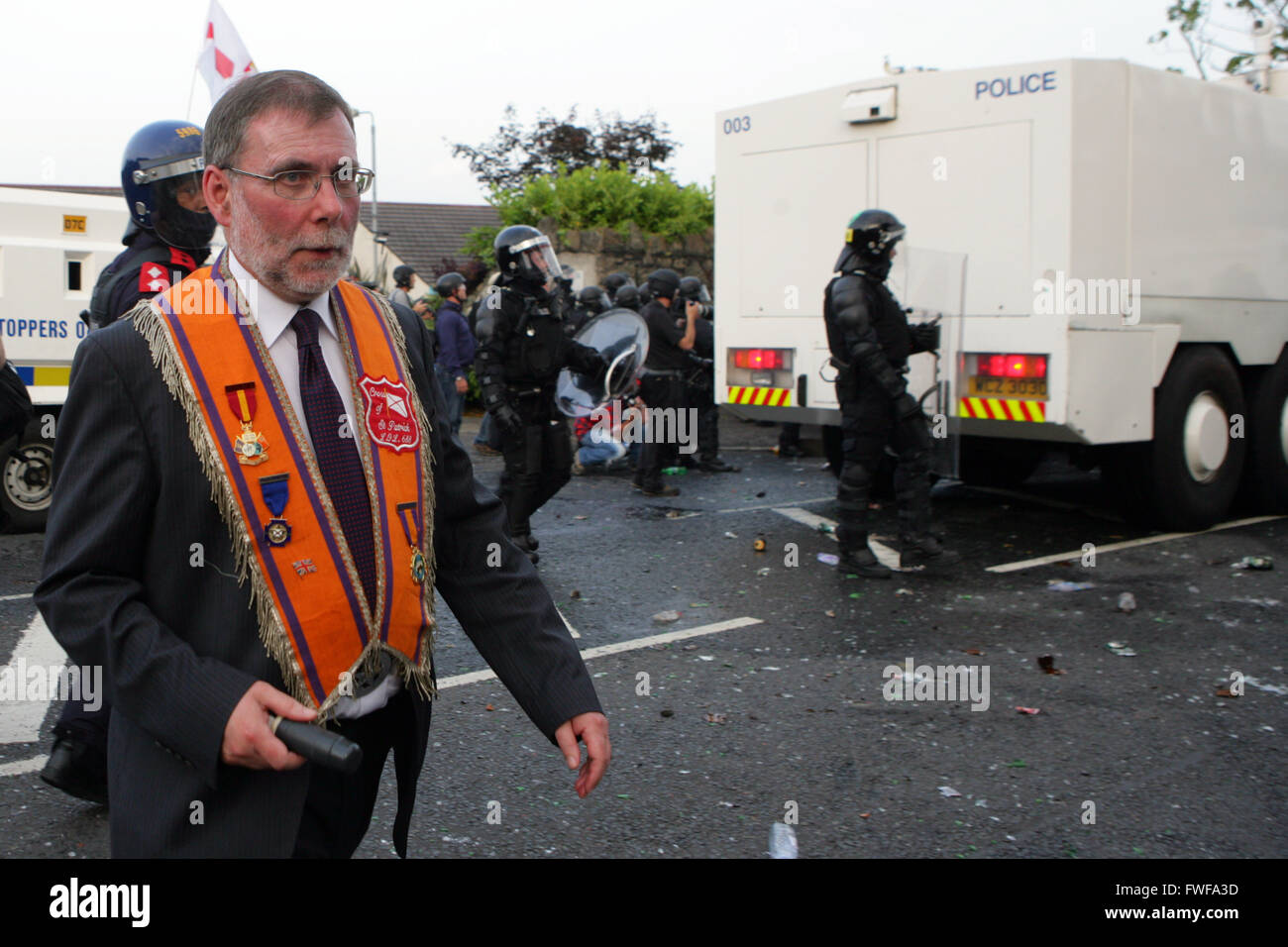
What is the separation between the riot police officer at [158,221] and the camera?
4.19m

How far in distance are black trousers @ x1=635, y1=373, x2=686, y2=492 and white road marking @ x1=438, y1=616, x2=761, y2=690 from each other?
4.30 meters

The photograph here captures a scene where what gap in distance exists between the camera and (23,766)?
14.8 ft

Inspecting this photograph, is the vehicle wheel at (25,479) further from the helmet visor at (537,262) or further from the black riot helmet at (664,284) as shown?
the black riot helmet at (664,284)

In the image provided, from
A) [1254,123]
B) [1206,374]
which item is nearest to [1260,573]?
[1206,374]

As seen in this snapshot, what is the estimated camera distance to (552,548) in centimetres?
851

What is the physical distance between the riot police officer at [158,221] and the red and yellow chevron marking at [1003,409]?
524 centimetres

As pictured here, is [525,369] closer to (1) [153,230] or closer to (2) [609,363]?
(2) [609,363]

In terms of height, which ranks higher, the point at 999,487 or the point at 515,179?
the point at 515,179

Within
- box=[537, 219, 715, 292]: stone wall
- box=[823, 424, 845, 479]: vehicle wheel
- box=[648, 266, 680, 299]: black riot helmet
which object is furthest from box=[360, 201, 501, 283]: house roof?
box=[823, 424, 845, 479]: vehicle wheel

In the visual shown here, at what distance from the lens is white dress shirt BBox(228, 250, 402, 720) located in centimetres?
192

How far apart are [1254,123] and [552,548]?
5.81 m

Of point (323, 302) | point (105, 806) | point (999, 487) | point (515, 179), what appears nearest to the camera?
point (323, 302)

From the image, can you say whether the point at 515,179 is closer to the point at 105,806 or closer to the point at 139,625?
the point at 105,806

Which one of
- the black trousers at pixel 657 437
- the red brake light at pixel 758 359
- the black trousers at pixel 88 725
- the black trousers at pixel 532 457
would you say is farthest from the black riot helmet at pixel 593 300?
the black trousers at pixel 88 725
